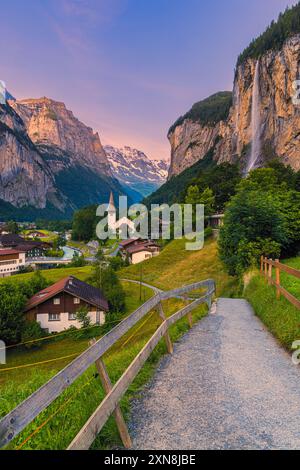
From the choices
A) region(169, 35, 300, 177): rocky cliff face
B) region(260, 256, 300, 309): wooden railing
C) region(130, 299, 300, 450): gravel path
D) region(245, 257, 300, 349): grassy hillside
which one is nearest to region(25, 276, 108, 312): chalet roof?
region(245, 257, 300, 349): grassy hillside

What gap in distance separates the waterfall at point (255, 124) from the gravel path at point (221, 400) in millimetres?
120786

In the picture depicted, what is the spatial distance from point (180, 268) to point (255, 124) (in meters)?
96.9

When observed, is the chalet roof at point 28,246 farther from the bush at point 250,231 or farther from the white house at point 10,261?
the bush at point 250,231

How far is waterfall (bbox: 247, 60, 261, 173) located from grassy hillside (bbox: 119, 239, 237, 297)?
230 feet

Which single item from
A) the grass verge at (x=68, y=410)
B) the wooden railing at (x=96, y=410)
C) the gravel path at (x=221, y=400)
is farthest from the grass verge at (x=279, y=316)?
the wooden railing at (x=96, y=410)

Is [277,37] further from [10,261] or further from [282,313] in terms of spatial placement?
[282,313]

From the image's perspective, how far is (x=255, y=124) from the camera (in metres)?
130

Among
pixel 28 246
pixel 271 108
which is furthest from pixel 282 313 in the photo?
pixel 28 246

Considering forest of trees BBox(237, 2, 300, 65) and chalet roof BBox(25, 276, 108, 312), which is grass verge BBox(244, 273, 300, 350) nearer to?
chalet roof BBox(25, 276, 108, 312)

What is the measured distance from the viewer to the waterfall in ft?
405

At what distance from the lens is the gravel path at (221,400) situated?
14.4 feet

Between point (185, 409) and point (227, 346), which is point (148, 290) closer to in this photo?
point (227, 346)

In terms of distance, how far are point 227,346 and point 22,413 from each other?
7.72 m

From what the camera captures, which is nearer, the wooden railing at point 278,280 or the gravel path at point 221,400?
the gravel path at point 221,400
